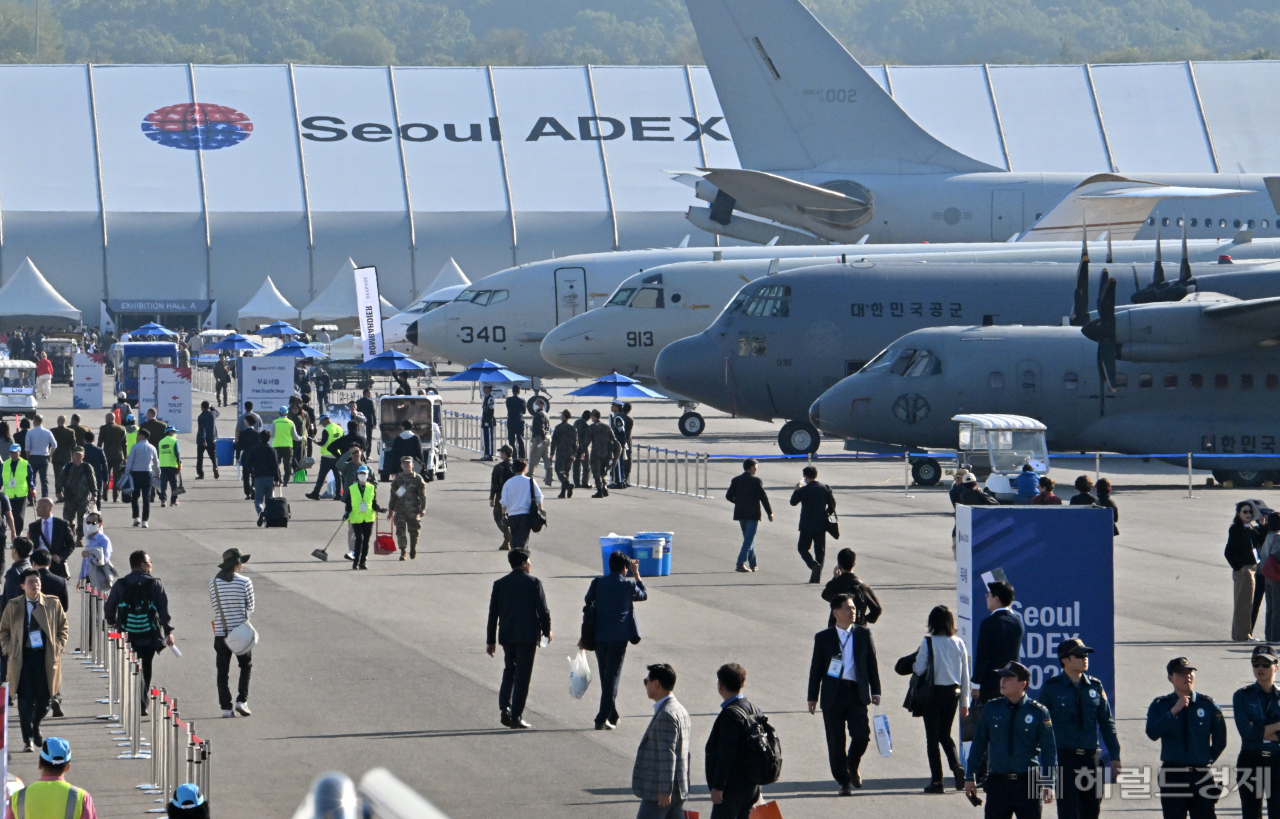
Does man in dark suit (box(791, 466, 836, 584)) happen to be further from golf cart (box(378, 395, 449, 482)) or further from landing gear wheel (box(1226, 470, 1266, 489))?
golf cart (box(378, 395, 449, 482))

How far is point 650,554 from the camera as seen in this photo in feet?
66.0

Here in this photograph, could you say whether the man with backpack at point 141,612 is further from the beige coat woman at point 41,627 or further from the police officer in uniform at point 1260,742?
the police officer in uniform at point 1260,742

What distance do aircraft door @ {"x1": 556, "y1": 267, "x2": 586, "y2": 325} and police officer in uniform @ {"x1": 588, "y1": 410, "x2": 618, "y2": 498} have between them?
14.1 metres

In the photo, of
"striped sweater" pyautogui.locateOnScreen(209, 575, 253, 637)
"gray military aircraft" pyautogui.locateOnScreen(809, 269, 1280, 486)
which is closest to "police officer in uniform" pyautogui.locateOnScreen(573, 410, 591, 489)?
"gray military aircraft" pyautogui.locateOnScreen(809, 269, 1280, 486)

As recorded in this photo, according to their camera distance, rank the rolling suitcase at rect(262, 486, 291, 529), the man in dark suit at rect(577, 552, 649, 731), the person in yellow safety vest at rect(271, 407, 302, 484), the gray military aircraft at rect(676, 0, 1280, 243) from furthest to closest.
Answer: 1. the gray military aircraft at rect(676, 0, 1280, 243)
2. the person in yellow safety vest at rect(271, 407, 302, 484)
3. the rolling suitcase at rect(262, 486, 291, 529)
4. the man in dark suit at rect(577, 552, 649, 731)

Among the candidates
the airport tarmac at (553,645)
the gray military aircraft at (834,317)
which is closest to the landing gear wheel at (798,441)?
the gray military aircraft at (834,317)

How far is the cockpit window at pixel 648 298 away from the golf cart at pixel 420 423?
725cm

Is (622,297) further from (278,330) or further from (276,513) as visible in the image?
(278,330)

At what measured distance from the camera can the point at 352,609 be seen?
58.8ft

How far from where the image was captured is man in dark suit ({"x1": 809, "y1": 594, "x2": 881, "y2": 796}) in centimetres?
1121

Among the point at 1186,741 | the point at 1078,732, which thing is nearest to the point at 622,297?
the point at 1078,732

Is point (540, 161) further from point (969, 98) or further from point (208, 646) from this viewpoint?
point (208, 646)

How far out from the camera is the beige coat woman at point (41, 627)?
41.2 feet

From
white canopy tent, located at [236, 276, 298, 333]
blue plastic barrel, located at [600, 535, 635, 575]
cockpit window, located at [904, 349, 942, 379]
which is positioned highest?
white canopy tent, located at [236, 276, 298, 333]
